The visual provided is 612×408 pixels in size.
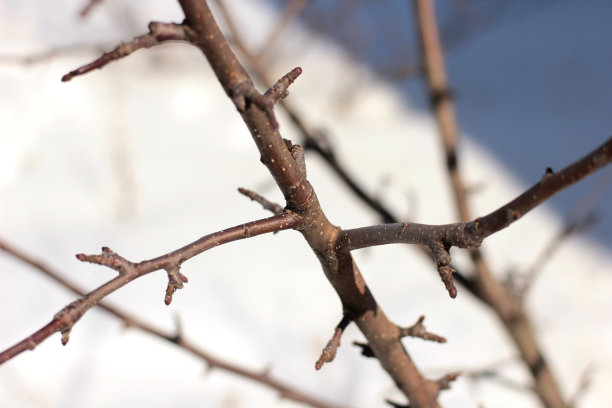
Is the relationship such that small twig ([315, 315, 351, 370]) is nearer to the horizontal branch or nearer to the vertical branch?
the horizontal branch

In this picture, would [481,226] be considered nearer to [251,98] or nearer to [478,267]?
[251,98]

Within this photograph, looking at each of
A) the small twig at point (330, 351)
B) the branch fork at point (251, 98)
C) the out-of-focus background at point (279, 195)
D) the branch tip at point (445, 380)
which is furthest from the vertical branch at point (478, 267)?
the branch fork at point (251, 98)

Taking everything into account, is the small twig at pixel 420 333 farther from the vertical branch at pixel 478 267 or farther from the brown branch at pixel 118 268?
the vertical branch at pixel 478 267

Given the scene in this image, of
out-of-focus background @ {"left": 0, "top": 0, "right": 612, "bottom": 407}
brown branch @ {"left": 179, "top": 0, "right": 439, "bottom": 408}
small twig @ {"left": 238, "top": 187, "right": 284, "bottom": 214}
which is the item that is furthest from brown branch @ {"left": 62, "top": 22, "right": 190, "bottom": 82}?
out-of-focus background @ {"left": 0, "top": 0, "right": 612, "bottom": 407}

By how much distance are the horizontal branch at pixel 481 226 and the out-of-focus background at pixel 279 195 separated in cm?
45

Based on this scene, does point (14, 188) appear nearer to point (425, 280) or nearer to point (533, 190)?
point (425, 280)

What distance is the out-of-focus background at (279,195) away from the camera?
1231mm

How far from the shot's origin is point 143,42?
0.80ft

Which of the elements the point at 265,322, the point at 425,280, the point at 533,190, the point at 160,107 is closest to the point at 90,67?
the point at 533,190

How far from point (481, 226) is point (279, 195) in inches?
53.1

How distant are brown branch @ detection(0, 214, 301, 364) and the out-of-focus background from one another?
0.45 metres

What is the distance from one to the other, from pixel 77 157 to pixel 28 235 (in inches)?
12.9

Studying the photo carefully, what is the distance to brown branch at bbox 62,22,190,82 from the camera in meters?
0.23

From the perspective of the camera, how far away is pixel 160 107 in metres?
2.00
